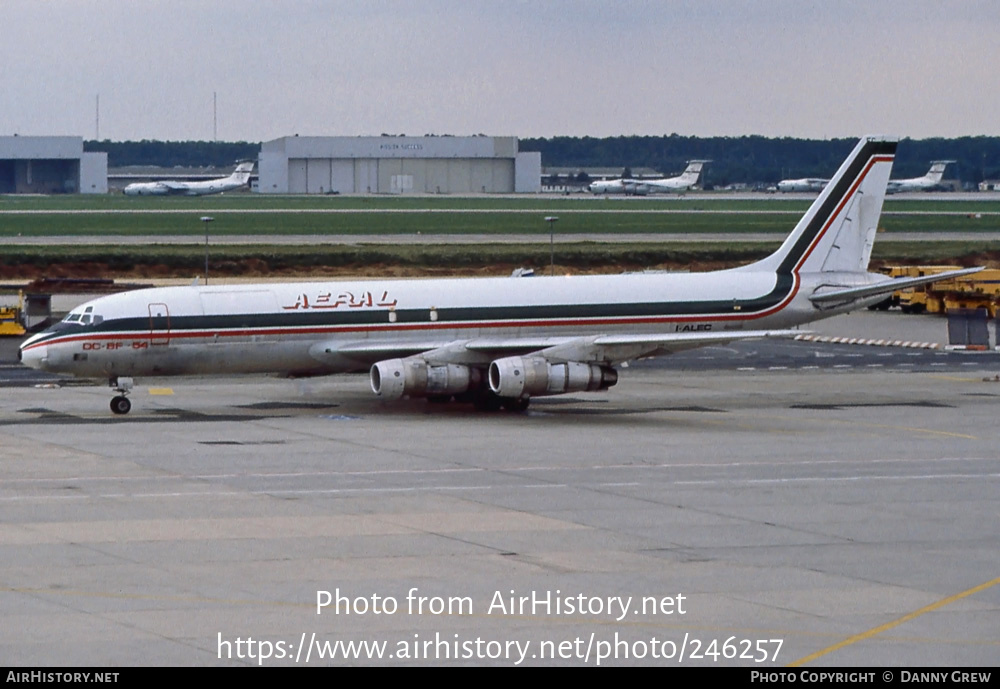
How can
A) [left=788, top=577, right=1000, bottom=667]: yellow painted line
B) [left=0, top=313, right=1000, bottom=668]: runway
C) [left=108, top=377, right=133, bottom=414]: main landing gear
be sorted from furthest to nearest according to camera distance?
[left=108, top=377, right=133, bottom=414]: main landing gear
[left=0, top=313, right=1000, bottom=668]: runway
[left=788, top=577, right=1000, bottom=667]: yellow painted line

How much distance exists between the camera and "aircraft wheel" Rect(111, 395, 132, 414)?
143 feet

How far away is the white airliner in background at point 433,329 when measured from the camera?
141 feet

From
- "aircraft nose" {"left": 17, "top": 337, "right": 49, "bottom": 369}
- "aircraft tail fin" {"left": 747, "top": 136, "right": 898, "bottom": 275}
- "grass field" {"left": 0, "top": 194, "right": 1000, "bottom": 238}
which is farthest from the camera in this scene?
"grass field" {"left": 0, "top": 194, "right": 1000, "bottom": 238}

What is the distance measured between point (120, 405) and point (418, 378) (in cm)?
821

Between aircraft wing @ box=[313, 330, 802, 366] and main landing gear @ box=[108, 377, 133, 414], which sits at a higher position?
aircraft wing @ box=[313, 330, 802, 366]

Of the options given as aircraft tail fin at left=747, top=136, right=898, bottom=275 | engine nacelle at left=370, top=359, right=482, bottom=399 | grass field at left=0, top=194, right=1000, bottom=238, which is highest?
grass field at left=0, top=194, right=1000, bottom=238

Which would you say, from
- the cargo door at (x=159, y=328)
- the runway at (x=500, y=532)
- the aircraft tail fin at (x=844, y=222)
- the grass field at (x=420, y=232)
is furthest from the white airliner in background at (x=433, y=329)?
the grass field at (x=420, y=232)

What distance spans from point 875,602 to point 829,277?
29.1 metres

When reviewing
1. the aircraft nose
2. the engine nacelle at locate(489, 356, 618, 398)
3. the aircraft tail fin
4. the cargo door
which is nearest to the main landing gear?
the cargo door

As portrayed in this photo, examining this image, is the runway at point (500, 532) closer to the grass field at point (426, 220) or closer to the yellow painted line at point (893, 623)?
the yellow painted line at point (893, 623)

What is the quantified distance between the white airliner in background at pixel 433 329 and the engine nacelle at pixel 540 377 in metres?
0.04

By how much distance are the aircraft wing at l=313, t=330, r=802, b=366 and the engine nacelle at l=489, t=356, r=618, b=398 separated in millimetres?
389

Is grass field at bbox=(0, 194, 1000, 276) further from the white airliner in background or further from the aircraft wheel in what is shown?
the aircraft wheel

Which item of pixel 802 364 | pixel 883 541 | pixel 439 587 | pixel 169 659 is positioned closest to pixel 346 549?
pixel 439 587
